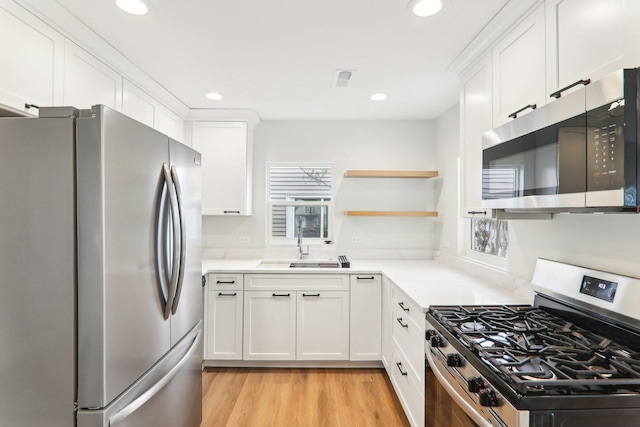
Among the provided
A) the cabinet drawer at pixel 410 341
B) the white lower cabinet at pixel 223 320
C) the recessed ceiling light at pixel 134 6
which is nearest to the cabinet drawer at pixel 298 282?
the white lower cabinet at pixel 223 320

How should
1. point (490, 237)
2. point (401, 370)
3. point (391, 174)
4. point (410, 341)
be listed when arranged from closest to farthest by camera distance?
point (410, 341), point (401, 370), point (490, 237), point (391, 174)

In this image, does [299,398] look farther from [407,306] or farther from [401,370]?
[407,306]

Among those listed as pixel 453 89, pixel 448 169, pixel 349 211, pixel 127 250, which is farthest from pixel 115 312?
pixel 448 169

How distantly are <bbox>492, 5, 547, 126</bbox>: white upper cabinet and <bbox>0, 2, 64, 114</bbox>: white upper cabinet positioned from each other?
7.58 feet

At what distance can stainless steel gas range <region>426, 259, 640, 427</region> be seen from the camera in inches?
36.1

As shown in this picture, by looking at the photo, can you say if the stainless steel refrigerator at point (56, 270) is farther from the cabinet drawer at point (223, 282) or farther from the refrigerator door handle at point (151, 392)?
the cabinet drawer at point (223, 282)

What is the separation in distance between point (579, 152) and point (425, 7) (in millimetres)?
1032

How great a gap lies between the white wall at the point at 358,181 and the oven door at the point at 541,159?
1.89 metres

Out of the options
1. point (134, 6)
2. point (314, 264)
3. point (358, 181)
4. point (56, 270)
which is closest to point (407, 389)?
point (314, 264)

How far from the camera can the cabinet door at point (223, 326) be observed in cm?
287

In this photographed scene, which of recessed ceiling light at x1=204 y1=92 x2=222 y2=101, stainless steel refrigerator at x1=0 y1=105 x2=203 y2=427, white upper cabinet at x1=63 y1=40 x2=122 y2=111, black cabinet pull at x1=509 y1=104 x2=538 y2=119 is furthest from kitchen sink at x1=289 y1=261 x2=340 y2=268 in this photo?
stainless steel refrigerator at x1=0 y1=105 x2=203 y2=427

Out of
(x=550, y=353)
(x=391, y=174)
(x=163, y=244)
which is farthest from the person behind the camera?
(x=391, y=174)

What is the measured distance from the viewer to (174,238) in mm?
1538

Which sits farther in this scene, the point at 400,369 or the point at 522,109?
the point at 400,369
